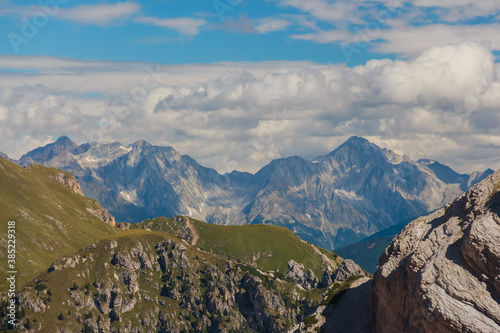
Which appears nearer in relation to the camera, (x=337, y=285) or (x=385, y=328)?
(x=385, y=328)

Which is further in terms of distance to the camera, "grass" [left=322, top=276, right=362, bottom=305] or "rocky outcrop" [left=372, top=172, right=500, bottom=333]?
"grass" [left=322, top=276, right=362, bottom=305]

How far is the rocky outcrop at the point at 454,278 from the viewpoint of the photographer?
202 feet

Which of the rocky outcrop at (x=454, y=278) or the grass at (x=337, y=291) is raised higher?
the rocky outcrop at (x=454, y=278)

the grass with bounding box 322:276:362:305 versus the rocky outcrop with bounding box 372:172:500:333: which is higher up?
the rocky outcrop with bounding box 372:172:500:333

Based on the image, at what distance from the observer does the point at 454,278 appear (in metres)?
64.8

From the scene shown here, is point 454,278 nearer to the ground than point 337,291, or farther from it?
farther from it

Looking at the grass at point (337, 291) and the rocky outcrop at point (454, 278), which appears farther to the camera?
the grass at point (337, 291)

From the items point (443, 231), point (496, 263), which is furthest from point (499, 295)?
point (443, 231)

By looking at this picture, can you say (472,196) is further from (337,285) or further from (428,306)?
(337,285)

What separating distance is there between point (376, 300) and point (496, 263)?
30.5m

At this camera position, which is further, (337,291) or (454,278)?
(337,291)

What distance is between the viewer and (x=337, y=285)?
13775 centimetres

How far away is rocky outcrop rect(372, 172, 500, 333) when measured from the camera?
61.7 meters

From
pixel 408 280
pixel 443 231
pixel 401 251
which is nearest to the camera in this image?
pixel 408 280
